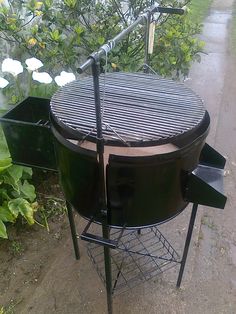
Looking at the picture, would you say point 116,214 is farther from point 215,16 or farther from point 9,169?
point 215,16

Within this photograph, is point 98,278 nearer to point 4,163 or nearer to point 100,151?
point 4,163

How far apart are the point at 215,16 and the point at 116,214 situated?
8.52m

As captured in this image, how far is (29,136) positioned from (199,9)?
8.53 m

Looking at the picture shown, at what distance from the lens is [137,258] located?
2.35 metres

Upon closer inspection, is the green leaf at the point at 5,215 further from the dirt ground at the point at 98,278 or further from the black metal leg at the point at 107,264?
the black metal leg at the point at 107,264

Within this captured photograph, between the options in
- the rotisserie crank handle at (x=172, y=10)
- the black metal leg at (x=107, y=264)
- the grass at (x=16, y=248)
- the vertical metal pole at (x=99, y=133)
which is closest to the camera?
the vertical metal pole at (x=99, y=133)

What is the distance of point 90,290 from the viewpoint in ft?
7.00

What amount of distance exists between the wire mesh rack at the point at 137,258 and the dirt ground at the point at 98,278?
2.2 inches

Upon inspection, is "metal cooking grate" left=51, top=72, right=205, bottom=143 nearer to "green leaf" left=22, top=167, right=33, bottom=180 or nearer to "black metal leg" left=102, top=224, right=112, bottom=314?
"black metal leg" left=102, top=224, right=112, bottom=314

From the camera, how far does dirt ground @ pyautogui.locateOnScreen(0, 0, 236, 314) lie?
205cm

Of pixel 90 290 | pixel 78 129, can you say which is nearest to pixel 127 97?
pixel 78 129

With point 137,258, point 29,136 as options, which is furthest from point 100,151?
point 137,258

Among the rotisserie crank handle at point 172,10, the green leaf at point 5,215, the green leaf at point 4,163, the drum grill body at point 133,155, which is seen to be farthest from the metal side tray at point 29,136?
the rotisserie crank handle at point 172,10

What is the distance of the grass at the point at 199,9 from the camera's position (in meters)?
Result: 7.85
